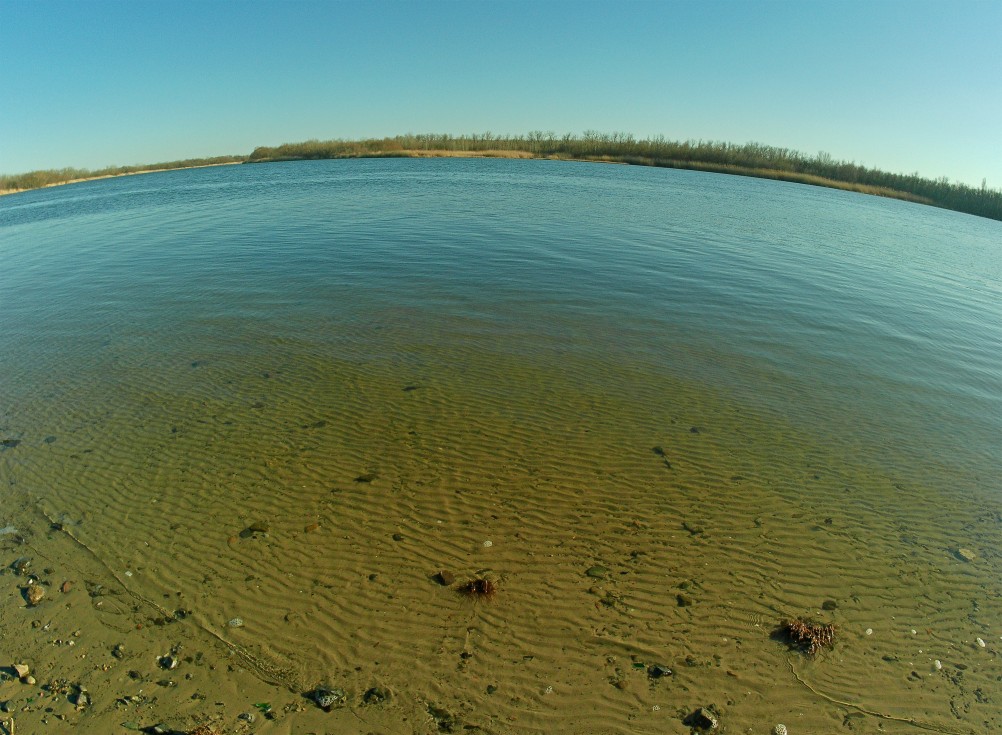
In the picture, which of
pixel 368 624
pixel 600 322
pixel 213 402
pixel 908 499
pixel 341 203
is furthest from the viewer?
pixel 341 203

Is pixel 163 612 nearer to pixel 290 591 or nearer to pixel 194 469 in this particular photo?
pixel 290 591

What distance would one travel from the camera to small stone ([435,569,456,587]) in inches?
209

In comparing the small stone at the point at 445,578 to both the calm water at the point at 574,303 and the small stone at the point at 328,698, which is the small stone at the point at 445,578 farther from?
the calm water at the point at 574,303

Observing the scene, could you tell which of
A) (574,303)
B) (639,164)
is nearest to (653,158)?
(639,164)

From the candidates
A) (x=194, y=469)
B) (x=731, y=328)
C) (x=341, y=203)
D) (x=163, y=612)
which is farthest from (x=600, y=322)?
(x=341, y=203)

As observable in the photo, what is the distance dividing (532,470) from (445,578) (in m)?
2.17

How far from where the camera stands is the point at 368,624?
15.9 ft

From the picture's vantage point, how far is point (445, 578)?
5.38 m

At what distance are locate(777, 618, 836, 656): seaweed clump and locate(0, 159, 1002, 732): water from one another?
6.1 inches

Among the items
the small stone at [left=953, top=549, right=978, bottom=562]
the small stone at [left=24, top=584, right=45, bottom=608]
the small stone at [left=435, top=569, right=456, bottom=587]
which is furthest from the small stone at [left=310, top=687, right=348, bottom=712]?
the small stone at [left=953, top=549, right=978, bottom=562]

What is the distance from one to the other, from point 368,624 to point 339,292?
445 inches

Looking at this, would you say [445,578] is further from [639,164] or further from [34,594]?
[639,164]

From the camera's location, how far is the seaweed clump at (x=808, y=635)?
476cm

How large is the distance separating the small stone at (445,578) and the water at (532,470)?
12cm
